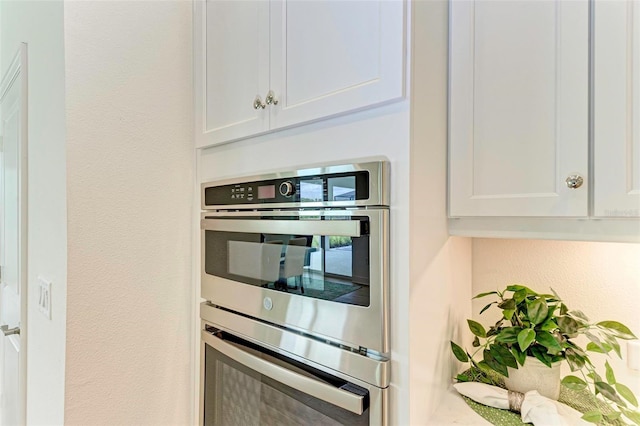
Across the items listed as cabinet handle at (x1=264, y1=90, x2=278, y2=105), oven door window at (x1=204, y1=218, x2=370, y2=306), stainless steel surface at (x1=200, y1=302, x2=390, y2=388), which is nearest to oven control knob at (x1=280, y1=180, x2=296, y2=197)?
oven door window at (x1=204, y1=218, x2=370, y2=306)

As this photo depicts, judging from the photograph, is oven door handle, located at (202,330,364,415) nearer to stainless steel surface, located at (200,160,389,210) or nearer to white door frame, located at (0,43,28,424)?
stainless steel surface, located at (200,160,389,210)

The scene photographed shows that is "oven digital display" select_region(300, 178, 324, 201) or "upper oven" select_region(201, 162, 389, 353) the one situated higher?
"oven digital display" select_region(300, 178, 324, 201)

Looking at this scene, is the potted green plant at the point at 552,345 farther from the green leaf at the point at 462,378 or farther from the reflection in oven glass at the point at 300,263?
the reflection in oven glass at the point at 300,263

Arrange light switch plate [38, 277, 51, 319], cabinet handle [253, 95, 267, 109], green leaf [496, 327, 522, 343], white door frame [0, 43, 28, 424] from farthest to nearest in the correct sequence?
white door frame [0, 43, 28, 424] < light switch plate [38, 277, 51, 319] < cabinet handle [253, 95, 267, 109] < green leaf [496, 327, 522, 343]

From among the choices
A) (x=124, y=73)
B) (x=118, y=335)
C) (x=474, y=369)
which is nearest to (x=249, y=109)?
(x=124, y=73)

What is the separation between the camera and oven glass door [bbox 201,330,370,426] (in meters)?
0.81

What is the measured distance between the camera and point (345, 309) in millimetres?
808

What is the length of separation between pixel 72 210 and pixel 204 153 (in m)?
0.44

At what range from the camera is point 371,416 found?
2.50ft

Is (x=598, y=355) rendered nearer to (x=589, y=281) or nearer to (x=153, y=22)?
(x=589, y=281)

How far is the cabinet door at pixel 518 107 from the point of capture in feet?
2.53

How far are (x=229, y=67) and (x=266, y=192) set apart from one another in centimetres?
45

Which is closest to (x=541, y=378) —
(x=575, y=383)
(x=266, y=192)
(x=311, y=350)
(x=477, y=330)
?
(x=575, y=383)

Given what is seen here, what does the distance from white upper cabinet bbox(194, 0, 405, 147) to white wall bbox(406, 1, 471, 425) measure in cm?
8
